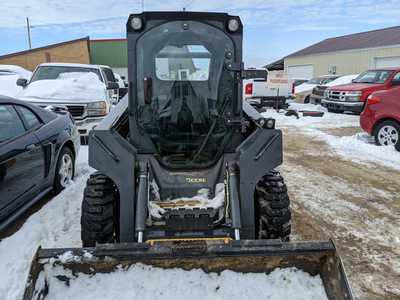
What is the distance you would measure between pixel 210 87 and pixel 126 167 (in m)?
1.12

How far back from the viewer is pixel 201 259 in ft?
9.25

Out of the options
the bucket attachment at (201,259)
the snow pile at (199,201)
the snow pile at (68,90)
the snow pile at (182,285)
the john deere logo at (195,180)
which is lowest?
the snow pile at (182,285)

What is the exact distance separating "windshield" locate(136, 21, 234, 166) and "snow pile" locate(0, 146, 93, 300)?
1486 millimetres

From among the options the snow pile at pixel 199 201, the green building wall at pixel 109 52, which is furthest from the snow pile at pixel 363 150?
the green building wall at pixel 109 52

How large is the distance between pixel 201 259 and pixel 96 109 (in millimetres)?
6924

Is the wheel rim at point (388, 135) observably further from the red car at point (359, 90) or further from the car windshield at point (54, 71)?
the car windshield at point (54, 71)

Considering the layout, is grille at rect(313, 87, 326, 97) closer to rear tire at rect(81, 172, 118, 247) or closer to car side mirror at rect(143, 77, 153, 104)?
car side mirror at rect(143, 77, 153, 104)

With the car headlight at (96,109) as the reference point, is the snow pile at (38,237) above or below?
below

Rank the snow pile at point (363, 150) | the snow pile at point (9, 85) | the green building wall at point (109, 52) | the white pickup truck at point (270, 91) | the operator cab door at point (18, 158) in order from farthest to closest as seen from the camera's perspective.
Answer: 1. the green building wall at point (109, 52)
2. the white pickup truck at point (270, 91)
3. the snow pile at point (9, 85)
4. the snow pile at point (363, 150)
5. the operator cab door at point (18, 158)

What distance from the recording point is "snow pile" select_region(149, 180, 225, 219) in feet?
11.1

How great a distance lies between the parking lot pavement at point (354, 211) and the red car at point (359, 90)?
712 centimetres

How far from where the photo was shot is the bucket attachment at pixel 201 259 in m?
2.71

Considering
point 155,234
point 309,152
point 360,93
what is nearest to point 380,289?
point 155,234

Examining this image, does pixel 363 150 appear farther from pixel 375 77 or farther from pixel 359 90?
pixel 375 77
